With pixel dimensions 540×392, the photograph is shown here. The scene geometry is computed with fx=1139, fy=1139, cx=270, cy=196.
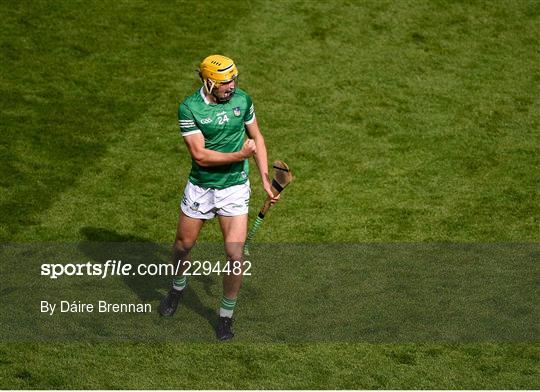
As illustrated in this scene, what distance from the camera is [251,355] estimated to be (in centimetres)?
1108

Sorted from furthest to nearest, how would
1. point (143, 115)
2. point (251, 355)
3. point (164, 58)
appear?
point (164, 58), point (143, 115), point (251, 355)

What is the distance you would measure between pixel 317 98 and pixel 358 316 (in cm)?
575

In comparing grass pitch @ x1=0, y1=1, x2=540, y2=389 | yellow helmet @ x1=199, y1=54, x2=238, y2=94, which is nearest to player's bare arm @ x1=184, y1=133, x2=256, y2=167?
yellow helmet @ x1=199, y1=54, x2=238, y2=94

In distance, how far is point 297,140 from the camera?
1595 centimetres

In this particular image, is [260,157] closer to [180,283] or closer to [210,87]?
[210,87]

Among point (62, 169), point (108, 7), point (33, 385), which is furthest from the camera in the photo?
point (108, 7)

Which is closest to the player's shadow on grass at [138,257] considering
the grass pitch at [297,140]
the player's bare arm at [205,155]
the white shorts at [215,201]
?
the grass pitch at [297,140]

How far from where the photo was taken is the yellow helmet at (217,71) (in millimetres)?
10664

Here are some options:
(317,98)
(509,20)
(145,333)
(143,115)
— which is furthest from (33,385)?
(509,20)

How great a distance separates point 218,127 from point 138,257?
281 cm

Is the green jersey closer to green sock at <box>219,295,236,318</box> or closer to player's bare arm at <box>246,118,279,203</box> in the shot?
Result: player's bare arm at <box>246,118,279,203</box>

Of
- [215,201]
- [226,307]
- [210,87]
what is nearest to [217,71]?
[210,87]

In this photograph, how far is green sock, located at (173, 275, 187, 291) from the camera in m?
11.9

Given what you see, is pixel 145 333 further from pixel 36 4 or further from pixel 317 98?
pixel 36 4
